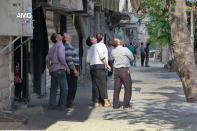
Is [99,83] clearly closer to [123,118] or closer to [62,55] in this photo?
[62,55]

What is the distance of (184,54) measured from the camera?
12078 millimetres

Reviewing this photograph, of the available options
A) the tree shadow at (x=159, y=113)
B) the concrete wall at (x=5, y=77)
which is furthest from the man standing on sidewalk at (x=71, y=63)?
the concrete wall at (x=5, y=77)

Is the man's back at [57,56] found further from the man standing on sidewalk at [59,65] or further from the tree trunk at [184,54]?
the tree trunk at [184,54]

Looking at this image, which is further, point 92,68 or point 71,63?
point 92,68

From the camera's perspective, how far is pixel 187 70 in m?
12.1

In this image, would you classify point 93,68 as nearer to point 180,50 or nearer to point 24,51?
point 24,51

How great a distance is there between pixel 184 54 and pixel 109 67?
2324 millimetres

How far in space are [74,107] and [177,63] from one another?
10.1 ft

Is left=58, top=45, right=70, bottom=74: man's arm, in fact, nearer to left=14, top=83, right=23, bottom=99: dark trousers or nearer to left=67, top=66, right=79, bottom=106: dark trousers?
left=67, top=66, right=79, bottom=106: dark trousers

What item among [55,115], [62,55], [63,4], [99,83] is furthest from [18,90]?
[63,4]

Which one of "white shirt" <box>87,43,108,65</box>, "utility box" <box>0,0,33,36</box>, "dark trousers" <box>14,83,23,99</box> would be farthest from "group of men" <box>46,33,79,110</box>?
"utility box" <box>0,0,33,36</box>

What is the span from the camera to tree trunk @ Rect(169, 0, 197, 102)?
476 inches

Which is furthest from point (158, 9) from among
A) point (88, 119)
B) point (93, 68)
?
point (88, 119)

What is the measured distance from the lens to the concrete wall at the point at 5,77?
8.66 metres
